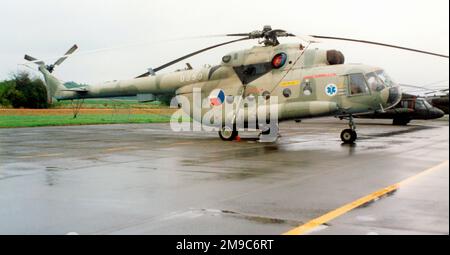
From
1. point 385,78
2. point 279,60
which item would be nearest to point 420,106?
point 385,78

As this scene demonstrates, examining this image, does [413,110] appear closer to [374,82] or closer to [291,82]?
[374,82]

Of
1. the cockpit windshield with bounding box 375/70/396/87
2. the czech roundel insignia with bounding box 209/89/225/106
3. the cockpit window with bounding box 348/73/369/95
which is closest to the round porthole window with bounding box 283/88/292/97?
the cockpit window with bounding box 348/73/369/95

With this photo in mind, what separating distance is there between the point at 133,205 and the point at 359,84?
1175 cm

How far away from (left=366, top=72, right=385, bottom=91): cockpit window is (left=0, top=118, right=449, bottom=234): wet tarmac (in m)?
3.31

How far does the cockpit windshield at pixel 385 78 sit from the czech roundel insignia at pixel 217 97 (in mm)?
5838

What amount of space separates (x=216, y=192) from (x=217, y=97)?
11.9 meters

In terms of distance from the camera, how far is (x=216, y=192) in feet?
26.1

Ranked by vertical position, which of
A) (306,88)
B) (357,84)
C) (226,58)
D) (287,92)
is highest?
(226,58)

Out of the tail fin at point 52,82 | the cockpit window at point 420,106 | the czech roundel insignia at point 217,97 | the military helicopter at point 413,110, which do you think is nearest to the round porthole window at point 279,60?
the czech roundel insignia at point 217,97

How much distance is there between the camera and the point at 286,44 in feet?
59.5

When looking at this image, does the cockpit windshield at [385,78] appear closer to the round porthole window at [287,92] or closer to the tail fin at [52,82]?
the round porthole window at [287,92]

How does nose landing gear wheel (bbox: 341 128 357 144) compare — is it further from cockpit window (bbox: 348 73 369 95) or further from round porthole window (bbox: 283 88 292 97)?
round porthole window (bbox: 283 88 292 97)

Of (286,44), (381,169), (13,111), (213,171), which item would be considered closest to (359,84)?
(286,44)
